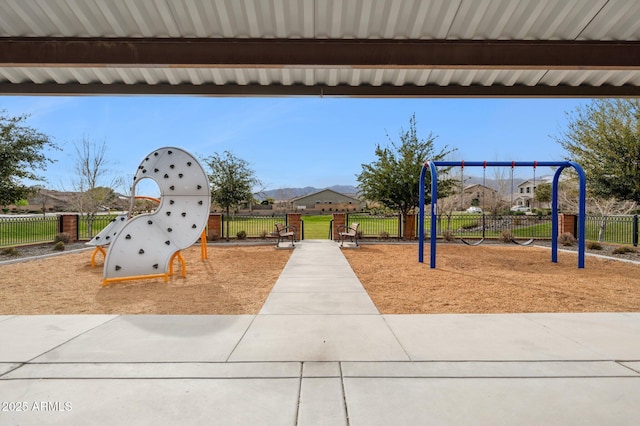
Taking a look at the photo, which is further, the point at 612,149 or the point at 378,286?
the point at 612,149

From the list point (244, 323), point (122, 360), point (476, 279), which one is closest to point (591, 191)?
point (476, 279)

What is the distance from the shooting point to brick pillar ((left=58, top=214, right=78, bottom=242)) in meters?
16.1

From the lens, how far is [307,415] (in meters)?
2.72

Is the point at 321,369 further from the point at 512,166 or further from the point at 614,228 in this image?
the point at 614,228

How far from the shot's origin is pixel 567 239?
15703 mm

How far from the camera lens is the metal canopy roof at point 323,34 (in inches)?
131

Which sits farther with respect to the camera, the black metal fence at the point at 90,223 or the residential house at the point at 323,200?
the residential house at the point at 323,200

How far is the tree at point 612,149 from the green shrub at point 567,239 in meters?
2.34

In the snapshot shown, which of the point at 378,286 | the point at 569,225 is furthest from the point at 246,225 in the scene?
the point at 378,286

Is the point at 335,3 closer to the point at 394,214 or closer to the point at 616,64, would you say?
the point at 616,64

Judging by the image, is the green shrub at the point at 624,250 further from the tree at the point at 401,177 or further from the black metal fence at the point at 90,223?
the black metal fence at the point at 90,223

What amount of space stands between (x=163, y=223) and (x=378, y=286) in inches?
212

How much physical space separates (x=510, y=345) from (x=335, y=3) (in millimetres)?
4156

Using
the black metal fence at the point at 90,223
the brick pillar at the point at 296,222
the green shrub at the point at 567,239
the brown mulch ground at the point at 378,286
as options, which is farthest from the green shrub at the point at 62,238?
the green shrub at the point at 567,239
